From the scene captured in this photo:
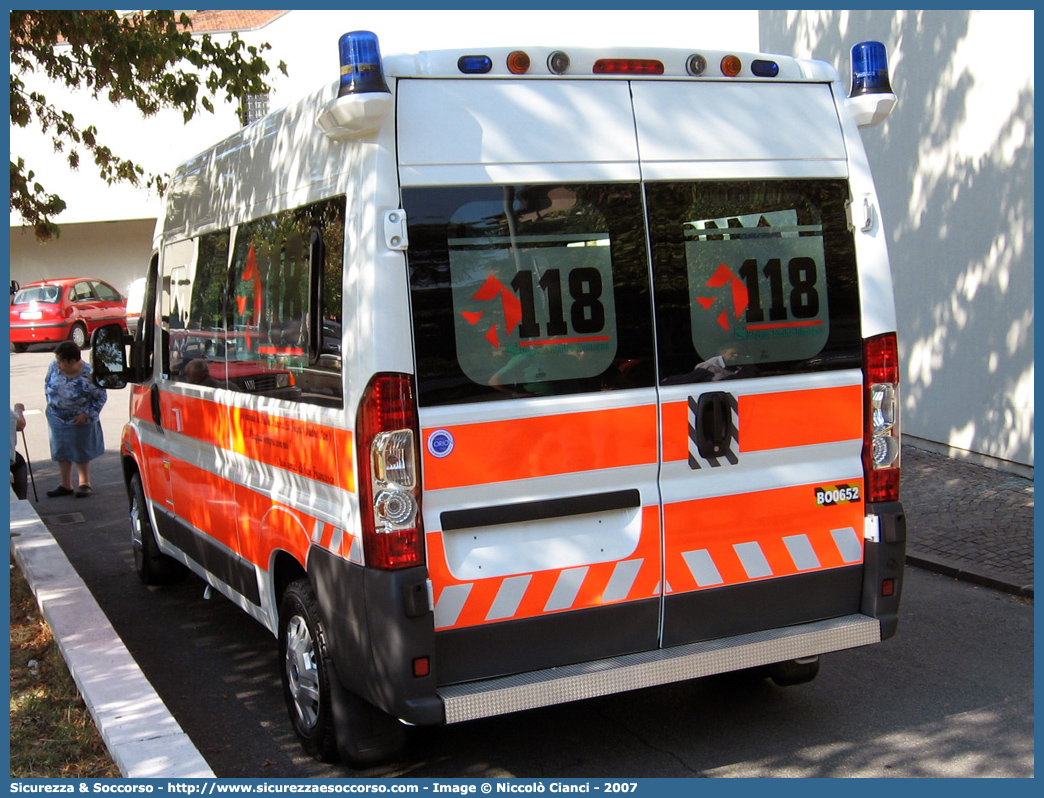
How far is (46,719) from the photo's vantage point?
5.03 meters

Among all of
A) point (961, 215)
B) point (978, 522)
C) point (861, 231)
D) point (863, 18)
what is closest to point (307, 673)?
point (861, 231)

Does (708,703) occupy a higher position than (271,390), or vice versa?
(271,390)

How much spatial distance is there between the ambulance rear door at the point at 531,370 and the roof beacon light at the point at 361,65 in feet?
0.50

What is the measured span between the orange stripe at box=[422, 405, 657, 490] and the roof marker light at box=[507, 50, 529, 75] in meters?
1.27

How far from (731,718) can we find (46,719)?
10.0 ft

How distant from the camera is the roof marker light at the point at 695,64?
434 centimetres

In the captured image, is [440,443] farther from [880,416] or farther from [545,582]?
[880,416]

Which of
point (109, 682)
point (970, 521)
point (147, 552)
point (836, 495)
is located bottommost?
point (970, 521)

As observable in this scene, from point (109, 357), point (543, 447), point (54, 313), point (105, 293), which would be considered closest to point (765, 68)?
point (543, 447)

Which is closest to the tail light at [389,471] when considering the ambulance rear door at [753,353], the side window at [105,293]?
the ambulance rear door at [753,353]

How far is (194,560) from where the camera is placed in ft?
20.4

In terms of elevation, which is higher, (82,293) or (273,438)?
(82,293)

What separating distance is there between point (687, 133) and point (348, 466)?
1.80m

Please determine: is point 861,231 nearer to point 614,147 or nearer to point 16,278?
point 614,147
